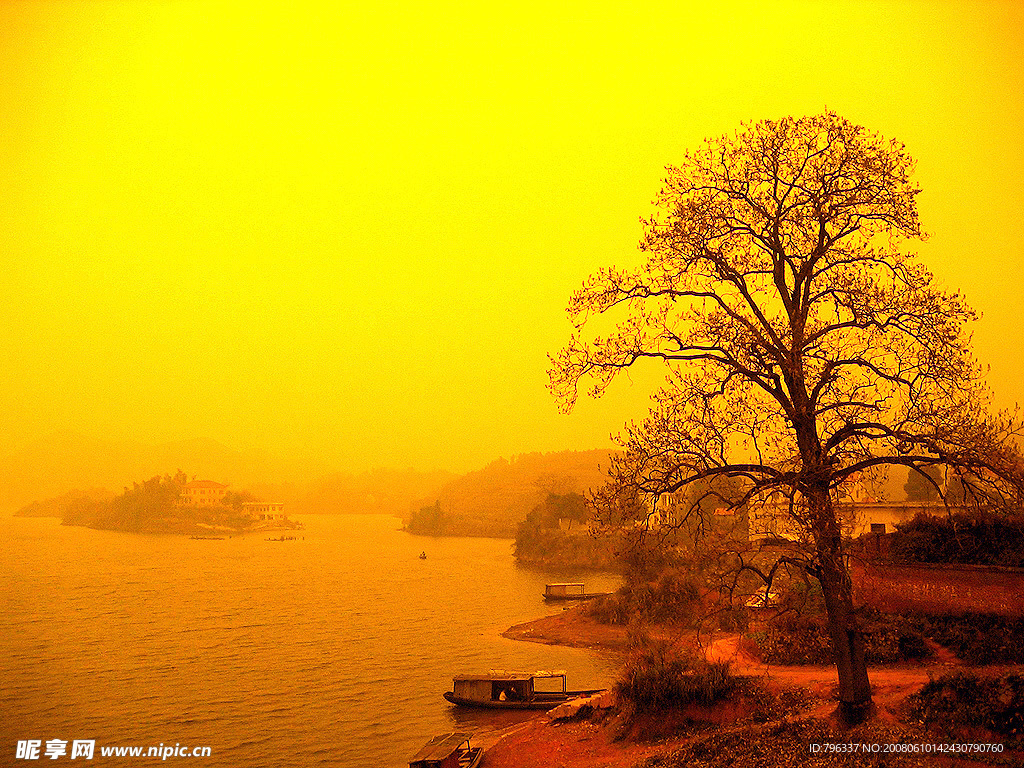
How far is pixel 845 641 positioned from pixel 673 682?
676 centimetres

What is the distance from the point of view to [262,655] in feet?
136

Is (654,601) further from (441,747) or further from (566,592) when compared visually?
(441,747)

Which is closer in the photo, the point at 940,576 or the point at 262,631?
the point at 940,576

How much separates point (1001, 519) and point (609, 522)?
35.5ft

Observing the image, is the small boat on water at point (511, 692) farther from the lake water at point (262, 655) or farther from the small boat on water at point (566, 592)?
the small boat on water at point (566, 592)

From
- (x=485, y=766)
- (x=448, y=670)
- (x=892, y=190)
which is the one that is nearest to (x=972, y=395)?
(x=892, y=190)

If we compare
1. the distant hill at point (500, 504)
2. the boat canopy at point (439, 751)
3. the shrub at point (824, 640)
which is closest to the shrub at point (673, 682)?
the shrub at point (824, 640)

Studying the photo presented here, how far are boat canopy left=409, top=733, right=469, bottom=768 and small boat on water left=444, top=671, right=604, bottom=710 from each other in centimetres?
550

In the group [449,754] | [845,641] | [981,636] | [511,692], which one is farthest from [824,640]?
[511,692]

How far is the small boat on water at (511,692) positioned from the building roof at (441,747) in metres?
5.50

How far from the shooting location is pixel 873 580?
818 inches

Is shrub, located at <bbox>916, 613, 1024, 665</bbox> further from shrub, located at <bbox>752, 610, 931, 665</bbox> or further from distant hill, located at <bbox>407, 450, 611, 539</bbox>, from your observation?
distant hill, located at <bbox>407, 450, 611, 539</bbox>

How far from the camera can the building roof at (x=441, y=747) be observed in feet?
64.5

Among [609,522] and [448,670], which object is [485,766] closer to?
[609,522]
